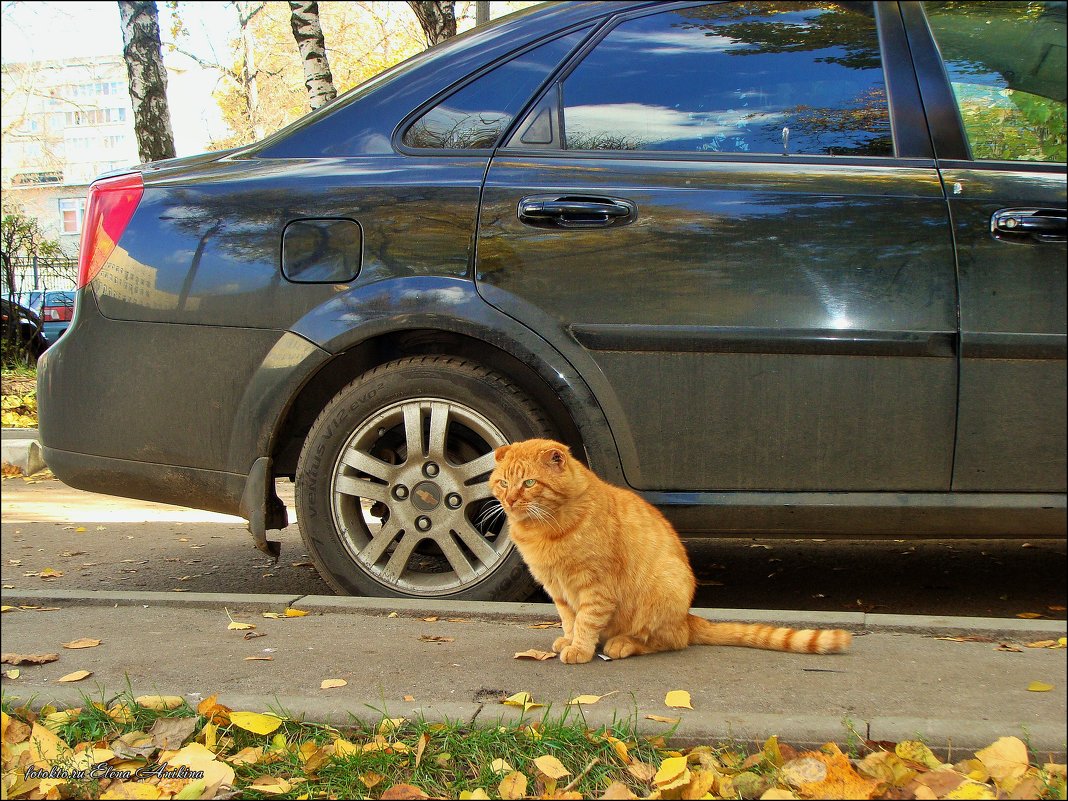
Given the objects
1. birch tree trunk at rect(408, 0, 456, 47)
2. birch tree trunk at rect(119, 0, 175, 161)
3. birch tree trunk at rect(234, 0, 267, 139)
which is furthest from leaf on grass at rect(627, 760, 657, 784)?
birch tree trunk at rect(234, 0, 267, 139)

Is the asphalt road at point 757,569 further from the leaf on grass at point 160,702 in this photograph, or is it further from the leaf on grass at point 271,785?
the leaf on grass at point 271,785

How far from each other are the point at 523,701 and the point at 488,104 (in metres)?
2.02

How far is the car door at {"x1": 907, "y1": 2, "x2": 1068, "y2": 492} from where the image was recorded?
2.70 m

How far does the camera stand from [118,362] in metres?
3.12

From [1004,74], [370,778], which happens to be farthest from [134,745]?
[1004,74]

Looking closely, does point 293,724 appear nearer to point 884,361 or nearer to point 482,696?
point 482,696

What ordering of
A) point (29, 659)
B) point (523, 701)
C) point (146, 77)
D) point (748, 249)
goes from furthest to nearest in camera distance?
point (146, 77), point (748, 249), point (29, 659), point (523, 701)

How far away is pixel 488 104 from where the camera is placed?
314 centimetres

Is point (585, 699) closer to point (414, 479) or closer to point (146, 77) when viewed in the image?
point (414, 479)

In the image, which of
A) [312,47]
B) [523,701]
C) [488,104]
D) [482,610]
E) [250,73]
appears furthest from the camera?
[250,73]

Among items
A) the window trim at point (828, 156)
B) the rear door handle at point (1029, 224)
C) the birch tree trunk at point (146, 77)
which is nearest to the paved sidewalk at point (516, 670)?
the rear door handle at point (1029, 224)

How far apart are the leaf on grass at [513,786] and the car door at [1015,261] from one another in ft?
5.63

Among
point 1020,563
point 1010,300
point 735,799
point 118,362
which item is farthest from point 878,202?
point 118,362

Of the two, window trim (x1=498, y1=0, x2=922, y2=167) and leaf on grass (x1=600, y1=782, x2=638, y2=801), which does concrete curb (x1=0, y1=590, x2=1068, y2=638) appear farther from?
window trim (x1=498, y1=0, x2=922, y2=167)
